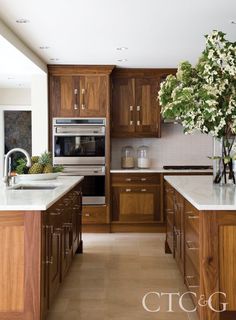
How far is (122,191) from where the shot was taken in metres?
5.71

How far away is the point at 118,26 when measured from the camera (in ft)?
12.7

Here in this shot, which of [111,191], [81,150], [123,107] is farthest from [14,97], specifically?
[111,191]

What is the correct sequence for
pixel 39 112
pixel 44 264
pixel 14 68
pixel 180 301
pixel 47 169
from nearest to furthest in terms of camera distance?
pixel 44 264, pixel 180 301, pixel 47 169, pixel 14 68, pixel 39 112

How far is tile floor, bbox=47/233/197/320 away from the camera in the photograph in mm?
2848

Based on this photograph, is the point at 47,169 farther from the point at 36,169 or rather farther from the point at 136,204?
the point at 136,204

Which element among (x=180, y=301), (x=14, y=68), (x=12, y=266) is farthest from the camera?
(x=14, y=68)

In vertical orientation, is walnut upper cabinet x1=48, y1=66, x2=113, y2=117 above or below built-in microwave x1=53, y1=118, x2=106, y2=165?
above

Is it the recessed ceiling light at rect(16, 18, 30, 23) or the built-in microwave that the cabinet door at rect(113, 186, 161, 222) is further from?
the recessed ceiling light at rect(16, 18, 30, 23)

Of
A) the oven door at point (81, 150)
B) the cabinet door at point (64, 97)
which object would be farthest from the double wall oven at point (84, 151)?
the cabinet door at point (64, 97)

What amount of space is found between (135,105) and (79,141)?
1.05m

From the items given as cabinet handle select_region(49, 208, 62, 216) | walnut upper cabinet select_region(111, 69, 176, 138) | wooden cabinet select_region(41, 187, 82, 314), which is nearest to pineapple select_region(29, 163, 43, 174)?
wooden cabinet select_region(41, 187, 82, 314)

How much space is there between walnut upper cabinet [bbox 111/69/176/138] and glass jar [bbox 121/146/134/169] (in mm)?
426

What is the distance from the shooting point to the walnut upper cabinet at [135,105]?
593cm

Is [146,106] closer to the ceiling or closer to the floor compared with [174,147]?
closer to the ceiling
